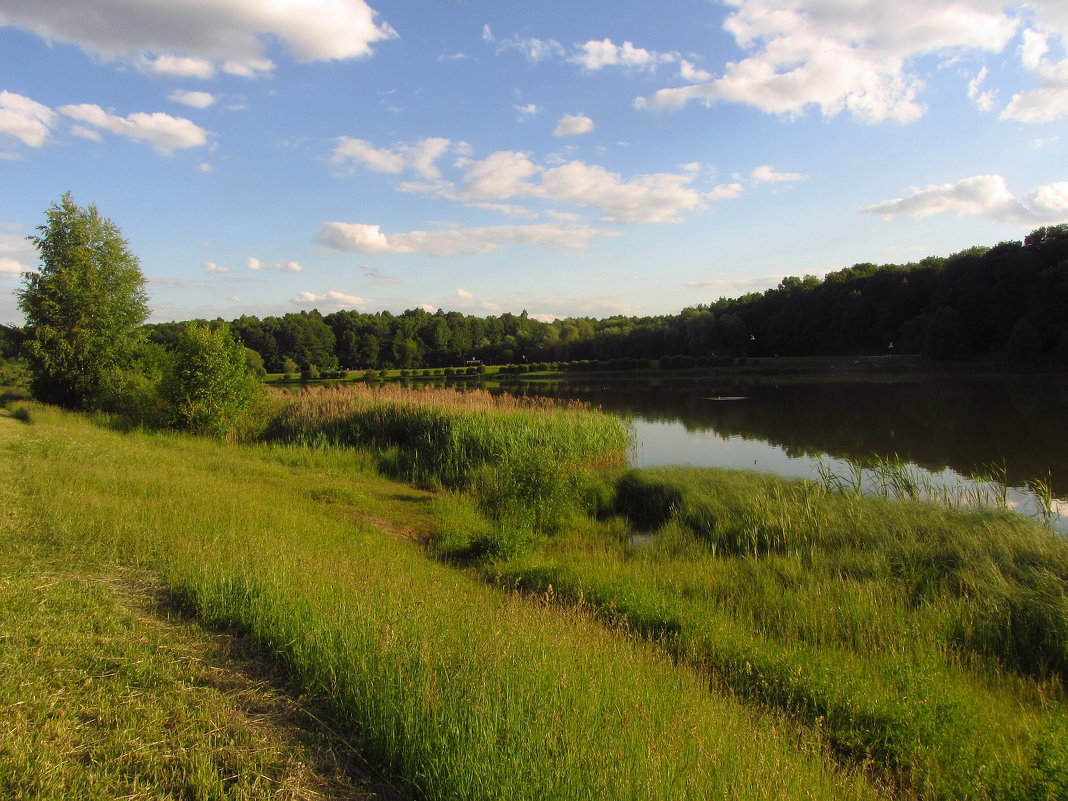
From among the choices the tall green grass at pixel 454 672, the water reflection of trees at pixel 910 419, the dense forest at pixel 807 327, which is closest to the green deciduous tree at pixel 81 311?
the dense forest at pixel 807 327

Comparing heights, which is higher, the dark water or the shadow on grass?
the shadow on grass

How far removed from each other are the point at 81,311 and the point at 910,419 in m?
30.5

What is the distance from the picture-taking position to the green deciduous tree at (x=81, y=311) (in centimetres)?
2123

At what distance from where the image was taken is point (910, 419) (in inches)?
914

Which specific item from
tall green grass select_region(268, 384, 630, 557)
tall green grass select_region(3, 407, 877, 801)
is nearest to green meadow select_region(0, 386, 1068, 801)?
tall green grass select_region(3, 407, 877, 801)

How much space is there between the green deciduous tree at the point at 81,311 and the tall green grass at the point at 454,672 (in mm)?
17270

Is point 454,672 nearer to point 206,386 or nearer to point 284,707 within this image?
point 284,707

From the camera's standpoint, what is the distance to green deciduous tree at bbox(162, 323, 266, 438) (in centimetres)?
1691

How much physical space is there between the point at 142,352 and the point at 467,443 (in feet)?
48.9

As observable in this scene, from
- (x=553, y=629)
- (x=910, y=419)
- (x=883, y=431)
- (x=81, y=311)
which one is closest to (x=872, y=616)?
(x=553, y=629)

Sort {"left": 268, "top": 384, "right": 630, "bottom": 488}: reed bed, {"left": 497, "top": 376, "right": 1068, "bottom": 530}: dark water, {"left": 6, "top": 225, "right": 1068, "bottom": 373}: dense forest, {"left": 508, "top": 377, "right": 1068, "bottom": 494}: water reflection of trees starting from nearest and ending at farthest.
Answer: {"left": 268, "top": 384, "right": 630, "bottom": 488}: reed bed < {"left": 497, "top": 376, "right": 1068, "bottom": 530}: dark water < {"left": 508, "top": 377, "right": 1068, "bottom": 494}: water reflection of trees < {"left": 6, "top": 225, "right": 1068, "bottom": 373}: dense forest

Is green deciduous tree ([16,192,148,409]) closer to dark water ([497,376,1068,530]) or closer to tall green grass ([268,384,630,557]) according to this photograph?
tall green grass ([268,384,630,557])

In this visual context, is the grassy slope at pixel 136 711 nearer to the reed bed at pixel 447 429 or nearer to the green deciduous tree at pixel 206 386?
the reed bed at pixel 447 429

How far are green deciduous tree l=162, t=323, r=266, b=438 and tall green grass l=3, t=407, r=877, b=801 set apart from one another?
998cm
